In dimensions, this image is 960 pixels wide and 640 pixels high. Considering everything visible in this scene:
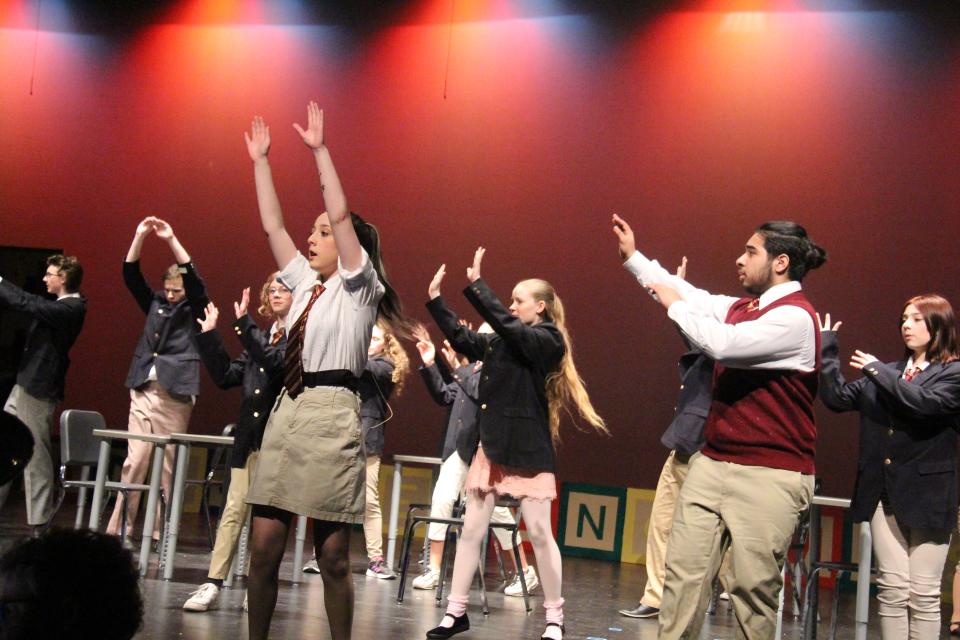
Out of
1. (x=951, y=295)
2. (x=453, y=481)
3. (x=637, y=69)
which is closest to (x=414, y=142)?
(x=637, y=69)

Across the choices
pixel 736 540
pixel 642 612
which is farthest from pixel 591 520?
pixel 736 540

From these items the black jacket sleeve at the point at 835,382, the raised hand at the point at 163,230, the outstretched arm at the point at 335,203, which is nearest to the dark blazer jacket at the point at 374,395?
the raised hand at the point at 163,230

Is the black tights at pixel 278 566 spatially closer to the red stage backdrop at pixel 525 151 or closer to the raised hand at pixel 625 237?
the raised hand at pixel 625 237

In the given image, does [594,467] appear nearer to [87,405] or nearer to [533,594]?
[533,594]

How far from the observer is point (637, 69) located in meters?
7.86

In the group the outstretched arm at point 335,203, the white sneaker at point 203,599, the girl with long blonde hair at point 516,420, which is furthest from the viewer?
the white sneaker at point 203,599

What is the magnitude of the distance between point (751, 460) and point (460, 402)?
3.25 m

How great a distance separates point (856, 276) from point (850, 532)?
1616mm

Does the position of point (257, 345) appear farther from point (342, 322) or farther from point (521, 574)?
point (521, 574)

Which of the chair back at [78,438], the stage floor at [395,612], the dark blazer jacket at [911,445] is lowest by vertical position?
the stage floor at [395,612]

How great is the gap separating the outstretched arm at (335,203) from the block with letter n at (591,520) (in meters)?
5.03

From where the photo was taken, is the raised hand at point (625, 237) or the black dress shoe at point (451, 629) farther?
the black dress shoe at point (451, 629)

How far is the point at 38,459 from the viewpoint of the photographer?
5.88 meters

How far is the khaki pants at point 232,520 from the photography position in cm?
457
